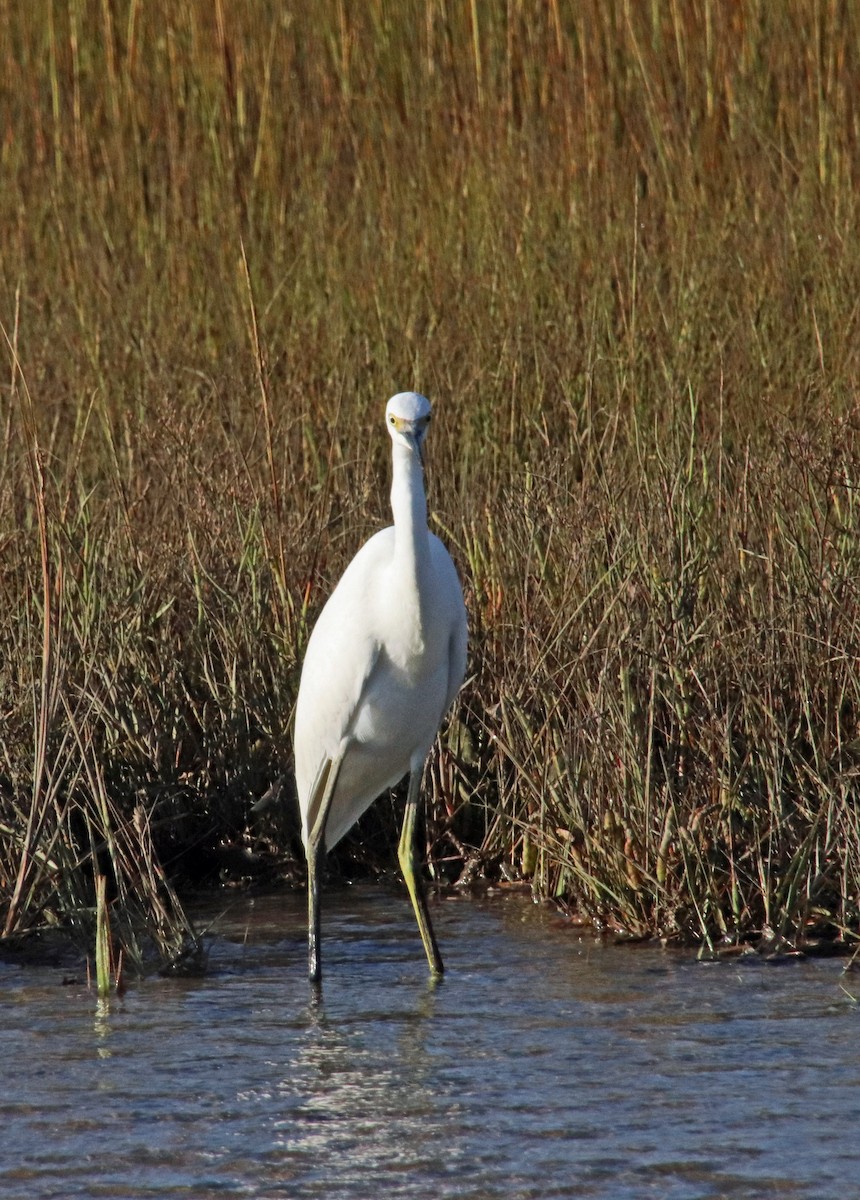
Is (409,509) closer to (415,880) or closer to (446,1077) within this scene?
(415,880)

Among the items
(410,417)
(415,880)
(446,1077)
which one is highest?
(410,417)

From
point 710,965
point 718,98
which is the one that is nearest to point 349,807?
point 710,965

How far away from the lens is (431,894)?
14.9 feet

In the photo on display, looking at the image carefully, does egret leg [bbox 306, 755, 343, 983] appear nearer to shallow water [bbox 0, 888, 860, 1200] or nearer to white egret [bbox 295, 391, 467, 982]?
white egret [bbox 295, 391, 467, 982]

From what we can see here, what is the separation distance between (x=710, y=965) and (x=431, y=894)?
0.99m

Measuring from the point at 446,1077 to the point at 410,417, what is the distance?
4.30ft

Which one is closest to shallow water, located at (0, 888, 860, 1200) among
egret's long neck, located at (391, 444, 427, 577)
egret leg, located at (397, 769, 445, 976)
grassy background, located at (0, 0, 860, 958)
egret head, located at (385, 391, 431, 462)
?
egret leg, located at (397, 769, 445, 976)

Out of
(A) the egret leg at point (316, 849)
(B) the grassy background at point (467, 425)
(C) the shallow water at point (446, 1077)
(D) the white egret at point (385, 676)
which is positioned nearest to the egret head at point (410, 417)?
(D) the white egret at point (385, 676)

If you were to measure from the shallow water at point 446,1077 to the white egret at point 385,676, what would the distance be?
22 centimetres

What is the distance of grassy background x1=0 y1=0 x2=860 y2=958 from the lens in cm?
387

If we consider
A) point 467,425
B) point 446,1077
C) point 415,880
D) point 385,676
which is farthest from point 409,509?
point 467,425

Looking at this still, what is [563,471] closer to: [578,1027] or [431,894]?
[431,894]

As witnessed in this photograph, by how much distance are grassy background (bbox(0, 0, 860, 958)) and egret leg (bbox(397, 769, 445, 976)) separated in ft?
0.92

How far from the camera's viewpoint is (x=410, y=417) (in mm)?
3637
